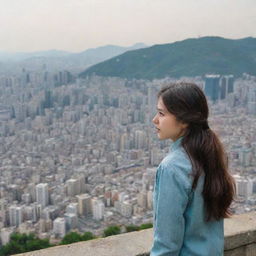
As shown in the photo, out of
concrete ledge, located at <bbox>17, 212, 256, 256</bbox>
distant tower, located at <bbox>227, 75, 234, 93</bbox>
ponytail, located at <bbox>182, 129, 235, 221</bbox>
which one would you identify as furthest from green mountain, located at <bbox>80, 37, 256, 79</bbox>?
ponytail, located at <bbox>182, 129, 235, 221</bbox>

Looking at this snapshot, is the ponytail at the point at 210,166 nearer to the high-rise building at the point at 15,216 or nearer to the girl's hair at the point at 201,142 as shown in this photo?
the girl's hair at the point at 201,142

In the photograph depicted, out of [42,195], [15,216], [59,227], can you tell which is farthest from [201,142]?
[42,195]

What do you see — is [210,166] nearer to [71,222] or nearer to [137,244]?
[137,244]

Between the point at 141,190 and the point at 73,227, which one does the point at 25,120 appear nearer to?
the point at 141,190

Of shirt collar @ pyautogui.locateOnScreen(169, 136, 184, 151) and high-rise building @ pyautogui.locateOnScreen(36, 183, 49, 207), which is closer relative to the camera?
shirt collar @ pyautogui.locateOnScreen(169, 136, 184, 151)

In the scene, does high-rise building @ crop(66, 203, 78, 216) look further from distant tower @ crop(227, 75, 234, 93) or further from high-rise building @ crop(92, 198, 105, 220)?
distant tower @ crop(227, 75, 234, 93)

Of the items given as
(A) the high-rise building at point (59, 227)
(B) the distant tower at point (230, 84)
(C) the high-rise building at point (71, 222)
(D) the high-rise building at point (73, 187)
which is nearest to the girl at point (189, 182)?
(A) the high-rise building at point (59, 227)

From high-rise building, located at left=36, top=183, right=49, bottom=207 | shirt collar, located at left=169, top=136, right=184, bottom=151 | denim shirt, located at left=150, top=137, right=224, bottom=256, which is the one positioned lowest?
high-rise building, located at left=36, top=183, right=49, bottom=207
